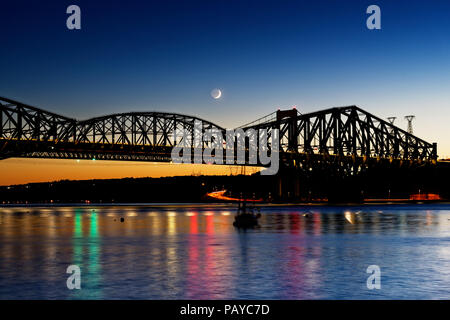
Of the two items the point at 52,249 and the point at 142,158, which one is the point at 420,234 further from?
the point at 142,158

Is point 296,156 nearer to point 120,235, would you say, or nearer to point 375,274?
point 120,235

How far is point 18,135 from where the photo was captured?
12644 centimetres

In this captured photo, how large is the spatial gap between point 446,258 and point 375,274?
9.22 m

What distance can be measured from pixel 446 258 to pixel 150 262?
17.3 metres

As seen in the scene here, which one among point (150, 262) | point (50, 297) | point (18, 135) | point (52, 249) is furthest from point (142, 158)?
point (50, 297)

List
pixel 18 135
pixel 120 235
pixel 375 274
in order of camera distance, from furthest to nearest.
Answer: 1. pixel 18 135
2. pixel 120 235
3. pixel 375 274

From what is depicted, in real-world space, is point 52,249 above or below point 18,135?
below

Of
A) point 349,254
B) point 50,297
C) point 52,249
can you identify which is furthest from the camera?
point 52,249

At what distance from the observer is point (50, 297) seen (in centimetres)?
2505

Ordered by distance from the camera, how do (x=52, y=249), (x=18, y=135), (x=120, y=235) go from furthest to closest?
(x=18, y=135), (x=120, y=235), (x=52, y=249)

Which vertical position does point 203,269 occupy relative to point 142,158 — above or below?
below
